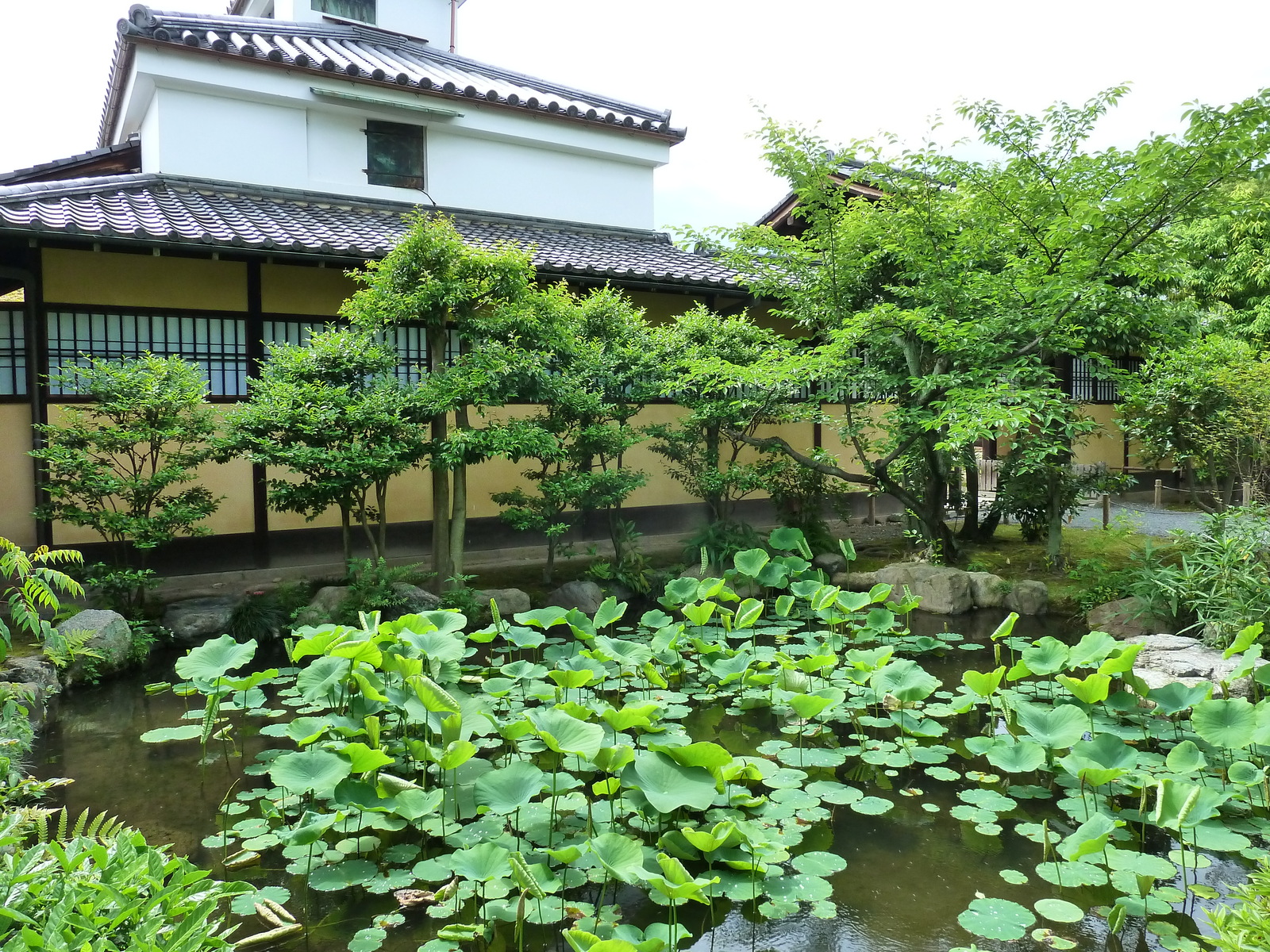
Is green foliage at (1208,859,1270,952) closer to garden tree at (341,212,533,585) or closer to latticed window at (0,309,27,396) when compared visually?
garden tree at (341,212,533,585)

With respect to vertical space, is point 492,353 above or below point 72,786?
above

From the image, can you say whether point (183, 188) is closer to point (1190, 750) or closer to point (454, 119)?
point (454, 119)

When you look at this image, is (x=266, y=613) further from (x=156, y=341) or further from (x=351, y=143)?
(x=351, y=143)

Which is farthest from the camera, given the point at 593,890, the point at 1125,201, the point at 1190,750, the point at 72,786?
the point at 1125,201

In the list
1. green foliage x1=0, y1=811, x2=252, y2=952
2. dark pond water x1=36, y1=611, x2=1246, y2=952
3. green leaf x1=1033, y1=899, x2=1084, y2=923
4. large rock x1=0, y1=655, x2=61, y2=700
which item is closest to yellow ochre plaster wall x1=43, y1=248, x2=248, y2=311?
large rock x1=0, y1=655, x2=61, y2=700

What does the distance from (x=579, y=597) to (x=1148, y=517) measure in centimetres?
1151

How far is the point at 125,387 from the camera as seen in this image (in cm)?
766

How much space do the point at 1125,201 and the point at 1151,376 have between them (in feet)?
8.87

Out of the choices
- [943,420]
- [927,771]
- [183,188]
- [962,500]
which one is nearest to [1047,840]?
[927,771]

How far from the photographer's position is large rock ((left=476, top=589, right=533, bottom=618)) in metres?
8.83

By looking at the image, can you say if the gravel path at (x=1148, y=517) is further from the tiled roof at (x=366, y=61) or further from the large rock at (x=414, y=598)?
the tiled roof at (x=366, y=61)

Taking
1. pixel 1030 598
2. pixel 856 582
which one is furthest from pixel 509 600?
pixel 1030 598

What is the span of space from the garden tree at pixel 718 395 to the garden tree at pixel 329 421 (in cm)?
317

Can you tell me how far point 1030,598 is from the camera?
9.27 meters
